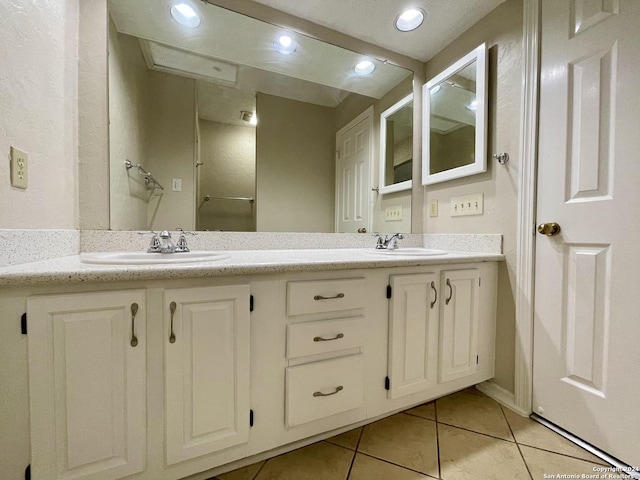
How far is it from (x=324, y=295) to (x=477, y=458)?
2.92 feet

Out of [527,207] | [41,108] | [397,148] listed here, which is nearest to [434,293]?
[527,207]

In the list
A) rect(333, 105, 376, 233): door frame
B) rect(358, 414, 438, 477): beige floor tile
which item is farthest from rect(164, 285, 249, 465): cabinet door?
rect(333, 105, 376, 233): door frame

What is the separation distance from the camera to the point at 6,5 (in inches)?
31.1

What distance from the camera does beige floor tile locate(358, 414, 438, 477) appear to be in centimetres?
103

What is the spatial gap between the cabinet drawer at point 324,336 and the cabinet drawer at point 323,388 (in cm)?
5

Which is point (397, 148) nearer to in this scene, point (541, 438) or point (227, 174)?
point (227, 174)

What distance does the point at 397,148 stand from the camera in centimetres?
190

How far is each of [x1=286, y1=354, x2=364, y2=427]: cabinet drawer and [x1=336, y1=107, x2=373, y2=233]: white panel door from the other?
88 centimetres

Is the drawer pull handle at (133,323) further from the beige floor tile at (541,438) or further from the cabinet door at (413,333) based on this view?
the beige floor tile at (541,438)

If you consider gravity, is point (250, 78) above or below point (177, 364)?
above

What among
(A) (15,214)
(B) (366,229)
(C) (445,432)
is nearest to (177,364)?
(A) (15,214)

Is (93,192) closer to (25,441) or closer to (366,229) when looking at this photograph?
(25,441)

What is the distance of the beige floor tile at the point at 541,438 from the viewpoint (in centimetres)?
107

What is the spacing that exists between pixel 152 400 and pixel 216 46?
1634 mm
